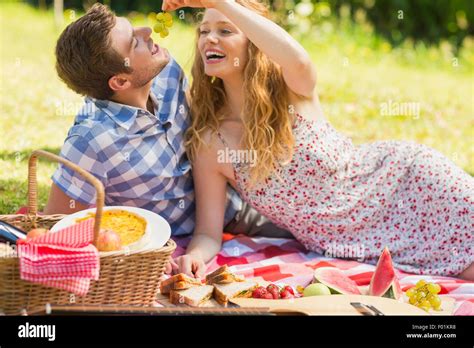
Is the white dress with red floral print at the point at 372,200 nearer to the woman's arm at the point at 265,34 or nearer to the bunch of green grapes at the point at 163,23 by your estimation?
the woman's arm at the point at 265,34

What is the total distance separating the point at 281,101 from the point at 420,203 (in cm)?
90

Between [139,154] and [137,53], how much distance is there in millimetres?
A: 501

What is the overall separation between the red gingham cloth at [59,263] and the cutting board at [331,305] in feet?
2.45

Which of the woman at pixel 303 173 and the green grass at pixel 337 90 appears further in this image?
the green grass at pixel 337 90

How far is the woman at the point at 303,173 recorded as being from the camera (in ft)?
14.2

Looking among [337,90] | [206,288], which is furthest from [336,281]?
[337,90]

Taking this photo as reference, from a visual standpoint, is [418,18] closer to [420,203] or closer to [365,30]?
[365,30]

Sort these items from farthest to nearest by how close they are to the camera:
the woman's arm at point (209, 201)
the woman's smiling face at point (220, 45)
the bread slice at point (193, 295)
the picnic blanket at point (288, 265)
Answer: the woman's arm at point (209, 201) < the woman's smiling face at point (220, 45) < the picnic blanket at point (288, 265) < the bread slice at point (193, 295)

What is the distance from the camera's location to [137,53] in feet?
13.8

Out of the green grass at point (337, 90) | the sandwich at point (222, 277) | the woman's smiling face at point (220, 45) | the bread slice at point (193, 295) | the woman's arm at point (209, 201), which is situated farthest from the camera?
the green grass at point (337, 90)

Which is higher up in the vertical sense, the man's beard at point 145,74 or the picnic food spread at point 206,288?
the man's beard at point 145,74

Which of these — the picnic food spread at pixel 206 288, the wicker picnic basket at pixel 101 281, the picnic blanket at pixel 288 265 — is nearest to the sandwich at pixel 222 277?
the picnic food spread at pixel 206 288

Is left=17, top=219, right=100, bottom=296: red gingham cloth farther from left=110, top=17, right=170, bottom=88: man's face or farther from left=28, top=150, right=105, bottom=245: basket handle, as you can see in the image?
left=110, top=17, right=170, bottom=88: man's face

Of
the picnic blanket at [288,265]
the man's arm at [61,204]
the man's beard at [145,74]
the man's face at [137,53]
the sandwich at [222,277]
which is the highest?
the man's face at [137,53]
